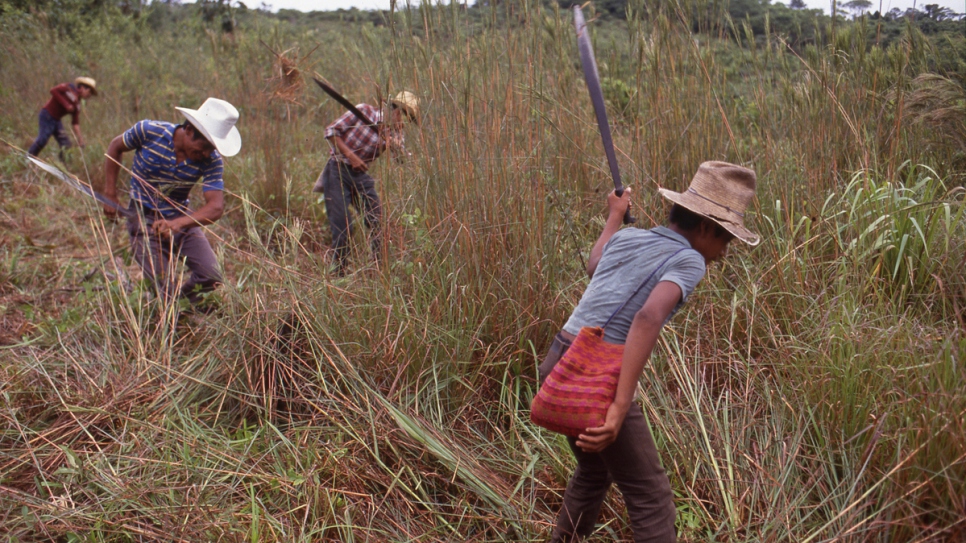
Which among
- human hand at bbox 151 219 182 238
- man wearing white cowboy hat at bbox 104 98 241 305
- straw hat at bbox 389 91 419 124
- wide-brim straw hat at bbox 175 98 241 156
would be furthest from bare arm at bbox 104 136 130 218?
straw hat at bbox 389 91 419 124

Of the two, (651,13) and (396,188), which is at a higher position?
(651,13)

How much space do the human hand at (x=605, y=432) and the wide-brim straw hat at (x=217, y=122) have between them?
9.78ft

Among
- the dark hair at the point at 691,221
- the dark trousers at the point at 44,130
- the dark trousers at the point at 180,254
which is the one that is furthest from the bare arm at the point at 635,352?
the dark trousers at the point at 44,130

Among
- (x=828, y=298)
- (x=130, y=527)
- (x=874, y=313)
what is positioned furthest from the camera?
(x=828, y=298)

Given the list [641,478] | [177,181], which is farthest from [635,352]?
[177,181]

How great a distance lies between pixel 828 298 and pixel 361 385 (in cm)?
194

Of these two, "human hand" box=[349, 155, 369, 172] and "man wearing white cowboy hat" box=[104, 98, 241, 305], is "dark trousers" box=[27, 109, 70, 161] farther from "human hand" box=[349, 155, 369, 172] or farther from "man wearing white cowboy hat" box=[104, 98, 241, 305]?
"human hand" box=[349, 155, 369, 172]

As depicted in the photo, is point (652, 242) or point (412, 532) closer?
point (652, 242)

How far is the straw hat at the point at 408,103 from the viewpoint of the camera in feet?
10.8

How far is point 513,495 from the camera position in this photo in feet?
8.84

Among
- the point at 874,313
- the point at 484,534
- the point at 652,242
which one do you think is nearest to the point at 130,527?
the point at 484,534

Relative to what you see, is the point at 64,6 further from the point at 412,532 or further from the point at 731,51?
the point at 412,532

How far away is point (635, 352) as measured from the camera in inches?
77.6

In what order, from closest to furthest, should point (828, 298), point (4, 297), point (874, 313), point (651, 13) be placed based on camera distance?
point (874, 313), point (828, 298), point (651, 13), point (4, 297)
